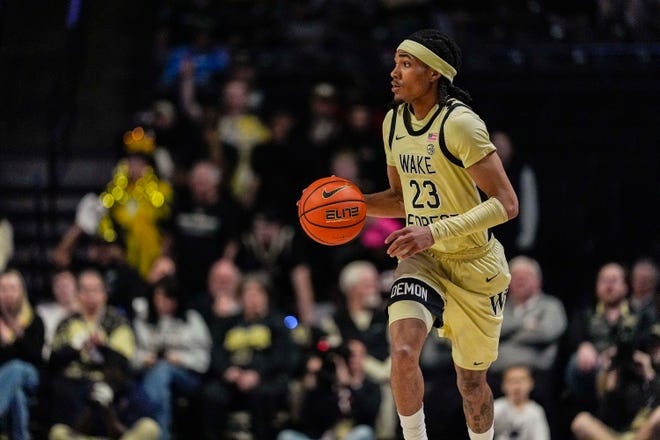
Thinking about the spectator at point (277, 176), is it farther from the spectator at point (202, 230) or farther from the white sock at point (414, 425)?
the white sock at point (414, 425)

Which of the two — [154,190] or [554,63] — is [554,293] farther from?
[154,190]

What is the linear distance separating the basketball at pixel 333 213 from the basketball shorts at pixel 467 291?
1.28ft

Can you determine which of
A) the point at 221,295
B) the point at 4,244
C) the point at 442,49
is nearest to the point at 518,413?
the point at 221,295

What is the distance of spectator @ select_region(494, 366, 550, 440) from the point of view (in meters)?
9.95

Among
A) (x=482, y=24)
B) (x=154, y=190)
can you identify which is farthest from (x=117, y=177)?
(x=482, y=24)

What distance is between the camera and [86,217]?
1179 cm

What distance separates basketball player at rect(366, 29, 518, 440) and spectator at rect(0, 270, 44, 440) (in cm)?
387

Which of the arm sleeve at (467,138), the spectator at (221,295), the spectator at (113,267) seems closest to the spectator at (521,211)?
the spectator at (221,295)

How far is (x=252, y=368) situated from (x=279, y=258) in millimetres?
1452

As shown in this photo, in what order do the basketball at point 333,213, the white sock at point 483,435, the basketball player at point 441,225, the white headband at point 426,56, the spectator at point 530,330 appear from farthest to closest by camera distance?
the spectator at point 530,330
the white sock at point 483,435
the basketball at point 333,213
the white headband at point 426,56
the basketball player at point 441,225

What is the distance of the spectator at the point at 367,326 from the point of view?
1038cm

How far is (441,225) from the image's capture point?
678 cm

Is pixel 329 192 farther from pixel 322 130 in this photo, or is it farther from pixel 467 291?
pixel 322 130

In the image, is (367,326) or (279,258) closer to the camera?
(367,326)
